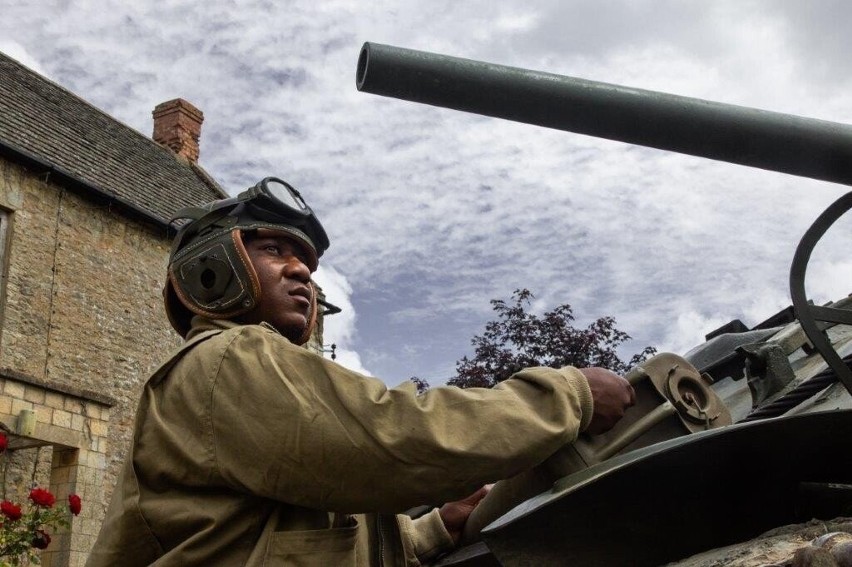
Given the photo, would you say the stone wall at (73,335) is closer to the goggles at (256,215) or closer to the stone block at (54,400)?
the stone block at (54,400)

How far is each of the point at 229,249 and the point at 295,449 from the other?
85 centimetres

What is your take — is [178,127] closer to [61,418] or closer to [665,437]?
[61,418]

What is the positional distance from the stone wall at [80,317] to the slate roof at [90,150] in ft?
1.02

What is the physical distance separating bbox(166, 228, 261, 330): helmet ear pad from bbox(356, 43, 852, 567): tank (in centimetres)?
92

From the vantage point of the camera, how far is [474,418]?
2375 mm

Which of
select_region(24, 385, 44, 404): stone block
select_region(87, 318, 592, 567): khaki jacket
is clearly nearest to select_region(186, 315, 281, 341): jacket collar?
select_region(87, 318, 592, 567): khaki jacket

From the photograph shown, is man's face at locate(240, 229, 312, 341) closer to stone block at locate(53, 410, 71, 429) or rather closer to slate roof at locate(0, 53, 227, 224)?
stone block at locate(53, 410, 71, 429)

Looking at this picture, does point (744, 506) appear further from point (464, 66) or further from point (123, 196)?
point (123, 196)

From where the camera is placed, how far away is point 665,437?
90.8 inches

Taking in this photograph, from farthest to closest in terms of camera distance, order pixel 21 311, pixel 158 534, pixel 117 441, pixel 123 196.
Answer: pixel 123 196 < pixel 117 441 < pixel 21 311 < pixel 158 534

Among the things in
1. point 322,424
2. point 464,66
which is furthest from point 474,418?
point 464,66

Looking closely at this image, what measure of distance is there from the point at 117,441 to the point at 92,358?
121 centimetres

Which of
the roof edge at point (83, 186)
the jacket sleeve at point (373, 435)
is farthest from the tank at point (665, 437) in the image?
the roof edge at point (83, 186)

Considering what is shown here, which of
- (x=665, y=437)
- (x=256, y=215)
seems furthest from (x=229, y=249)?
(x=665, y=437)
